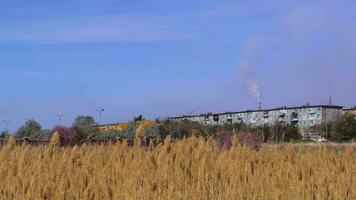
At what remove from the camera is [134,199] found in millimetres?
4000

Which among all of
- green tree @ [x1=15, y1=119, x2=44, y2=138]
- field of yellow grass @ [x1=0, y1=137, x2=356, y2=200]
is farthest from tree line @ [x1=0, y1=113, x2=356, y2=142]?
field of yellow grass @ [x1=0, y1=137, x2=356, y2=200]

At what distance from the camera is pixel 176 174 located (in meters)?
5.04

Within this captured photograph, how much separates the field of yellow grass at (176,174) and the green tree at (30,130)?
70.9ft

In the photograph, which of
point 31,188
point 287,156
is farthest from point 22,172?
point 287,156

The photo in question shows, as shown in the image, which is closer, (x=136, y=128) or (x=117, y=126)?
(x=136, y=128)

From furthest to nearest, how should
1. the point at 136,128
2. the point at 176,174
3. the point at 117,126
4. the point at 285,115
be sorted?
the point at 285,115
the point at 117,126
the point at 136,128
the point at 176,174

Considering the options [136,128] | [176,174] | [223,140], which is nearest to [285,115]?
[136,128]

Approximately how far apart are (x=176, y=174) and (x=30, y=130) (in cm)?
2555

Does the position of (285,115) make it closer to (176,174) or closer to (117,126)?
(117,126)

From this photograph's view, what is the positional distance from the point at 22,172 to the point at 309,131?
41.0m

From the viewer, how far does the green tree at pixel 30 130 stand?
92.5 ft

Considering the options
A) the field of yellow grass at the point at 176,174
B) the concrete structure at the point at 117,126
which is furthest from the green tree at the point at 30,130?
the field of yellow grass at the point at 176,174

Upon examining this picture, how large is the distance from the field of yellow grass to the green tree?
851 inches

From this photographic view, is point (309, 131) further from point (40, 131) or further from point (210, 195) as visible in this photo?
point (210, 195)
